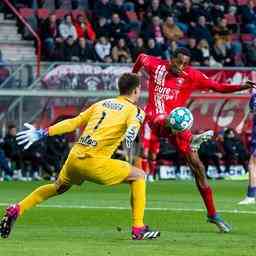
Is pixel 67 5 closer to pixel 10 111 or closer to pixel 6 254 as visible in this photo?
pixel 10 111

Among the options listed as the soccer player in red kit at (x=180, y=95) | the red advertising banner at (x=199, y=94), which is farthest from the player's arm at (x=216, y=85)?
the red advertising banner at (x=199, y=94)

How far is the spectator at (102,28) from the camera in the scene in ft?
113

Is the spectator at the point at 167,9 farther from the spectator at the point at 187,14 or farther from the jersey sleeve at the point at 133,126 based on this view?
the jersey sleeve at the point at 133,126

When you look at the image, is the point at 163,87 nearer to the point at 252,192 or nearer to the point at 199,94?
the point at 252,192

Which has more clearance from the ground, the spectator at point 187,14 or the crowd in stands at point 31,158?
the spectator at point 187,14

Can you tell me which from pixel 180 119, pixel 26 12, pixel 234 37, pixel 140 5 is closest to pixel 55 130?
pixel 180 119

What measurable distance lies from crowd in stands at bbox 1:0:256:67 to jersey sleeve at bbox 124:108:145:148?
19.6m

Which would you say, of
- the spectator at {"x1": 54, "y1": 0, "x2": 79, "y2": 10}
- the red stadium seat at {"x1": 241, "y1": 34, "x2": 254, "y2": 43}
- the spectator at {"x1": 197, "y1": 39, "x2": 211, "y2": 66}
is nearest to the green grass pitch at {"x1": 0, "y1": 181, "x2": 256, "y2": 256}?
the spectator at {"x1": 197, "y1": 39, "x2": 211, "y2": 66}

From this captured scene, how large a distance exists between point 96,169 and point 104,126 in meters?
0.48

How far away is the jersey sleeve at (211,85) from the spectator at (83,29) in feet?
56.8

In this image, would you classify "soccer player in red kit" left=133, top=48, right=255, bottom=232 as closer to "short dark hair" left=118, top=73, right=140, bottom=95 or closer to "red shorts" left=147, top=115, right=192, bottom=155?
"red shorts" left=147, top=115, right=192, bottom=155

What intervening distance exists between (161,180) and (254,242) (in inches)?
700

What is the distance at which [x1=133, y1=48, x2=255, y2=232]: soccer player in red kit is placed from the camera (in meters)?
15.1

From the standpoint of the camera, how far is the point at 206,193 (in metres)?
15.0
